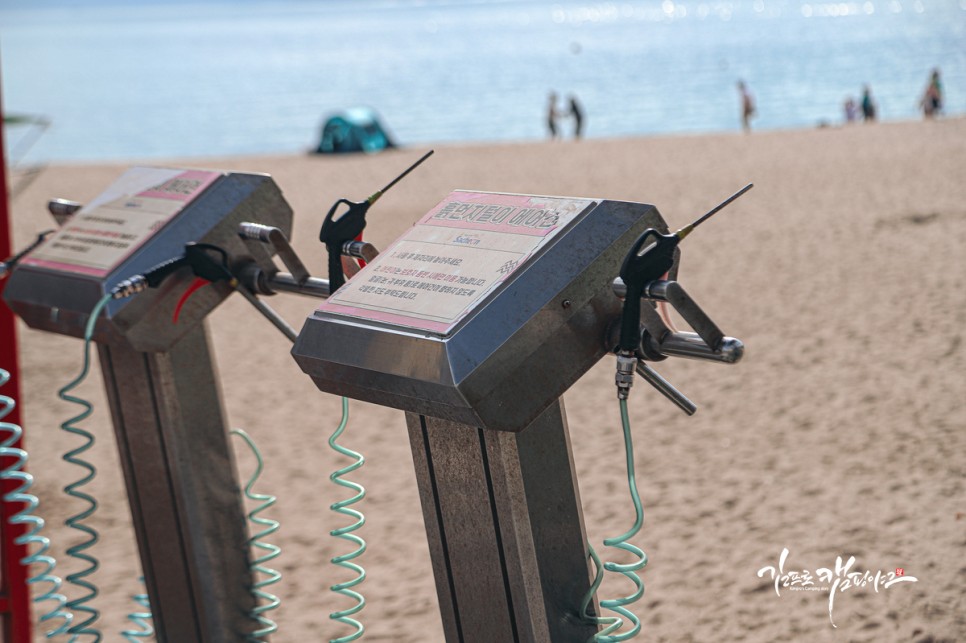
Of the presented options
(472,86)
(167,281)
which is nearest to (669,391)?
(167,281)

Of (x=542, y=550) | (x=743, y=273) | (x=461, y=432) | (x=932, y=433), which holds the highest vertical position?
(x=461, y=432)

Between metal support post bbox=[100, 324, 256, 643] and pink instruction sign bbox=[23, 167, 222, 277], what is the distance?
26 cm

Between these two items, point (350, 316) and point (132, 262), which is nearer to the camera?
point (350, 316)

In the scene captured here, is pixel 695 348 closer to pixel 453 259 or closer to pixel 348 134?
pixel 453 259

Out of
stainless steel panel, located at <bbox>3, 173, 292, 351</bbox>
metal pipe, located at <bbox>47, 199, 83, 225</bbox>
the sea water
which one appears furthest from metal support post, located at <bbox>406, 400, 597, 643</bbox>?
the sea water

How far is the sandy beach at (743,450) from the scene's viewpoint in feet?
13.6

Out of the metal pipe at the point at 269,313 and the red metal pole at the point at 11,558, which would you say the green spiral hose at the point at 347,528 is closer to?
the metal pipe at the point at 269,313

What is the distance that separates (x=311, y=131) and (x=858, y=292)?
41179 mm

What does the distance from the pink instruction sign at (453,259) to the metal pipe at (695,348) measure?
→ 8.5 inches

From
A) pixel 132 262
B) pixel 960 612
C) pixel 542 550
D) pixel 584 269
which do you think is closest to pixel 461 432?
pixel 542 550

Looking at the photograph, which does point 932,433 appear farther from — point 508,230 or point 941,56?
point 941,56

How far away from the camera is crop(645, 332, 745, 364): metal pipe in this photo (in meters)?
1.51

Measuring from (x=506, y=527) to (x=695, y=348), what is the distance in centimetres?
40

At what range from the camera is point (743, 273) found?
10.2m
